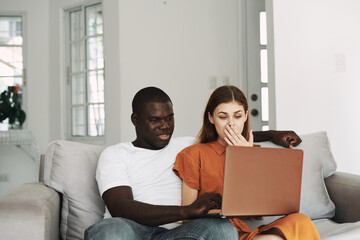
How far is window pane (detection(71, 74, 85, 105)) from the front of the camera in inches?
169

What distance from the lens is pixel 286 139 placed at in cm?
175

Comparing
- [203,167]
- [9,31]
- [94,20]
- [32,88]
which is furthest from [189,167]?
[9,31]

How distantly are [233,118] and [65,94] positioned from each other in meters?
3.27

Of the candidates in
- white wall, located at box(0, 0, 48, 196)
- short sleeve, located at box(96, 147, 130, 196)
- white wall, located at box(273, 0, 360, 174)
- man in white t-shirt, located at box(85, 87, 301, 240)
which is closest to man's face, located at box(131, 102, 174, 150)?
man in white t-shirt, located at box(85, 87, 301, 240)

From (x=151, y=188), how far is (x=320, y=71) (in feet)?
6.29

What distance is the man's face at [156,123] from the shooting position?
5.13 ft

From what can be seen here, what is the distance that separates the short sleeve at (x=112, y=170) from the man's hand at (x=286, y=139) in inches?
26.5

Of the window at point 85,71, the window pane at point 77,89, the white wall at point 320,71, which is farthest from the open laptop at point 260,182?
the window pane at point 77,89

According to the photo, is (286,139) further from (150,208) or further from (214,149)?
(150,208)

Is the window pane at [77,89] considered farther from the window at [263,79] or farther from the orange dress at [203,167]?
the orange dress at [203,167]

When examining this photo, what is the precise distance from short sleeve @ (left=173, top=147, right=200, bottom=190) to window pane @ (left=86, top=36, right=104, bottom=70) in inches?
106

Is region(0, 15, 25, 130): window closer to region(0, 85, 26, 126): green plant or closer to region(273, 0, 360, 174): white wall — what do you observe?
region(0, 85, 26, 126): green plant

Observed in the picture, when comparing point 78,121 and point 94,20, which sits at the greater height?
point 94,20

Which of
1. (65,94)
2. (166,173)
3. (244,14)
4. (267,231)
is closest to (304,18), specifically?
(244,14)
